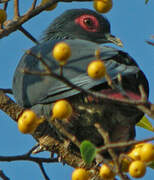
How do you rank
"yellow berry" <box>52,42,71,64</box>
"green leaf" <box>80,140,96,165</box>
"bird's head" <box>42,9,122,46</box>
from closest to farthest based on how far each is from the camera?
"yellow berry" <box>52,42,71,64</box>
"green leaf" <box>80,140,96,165</box>
"bird's head" <box>42,9,122,46</box>

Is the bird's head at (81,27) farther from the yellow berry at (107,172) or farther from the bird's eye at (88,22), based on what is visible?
the yellow berry at (107,172)

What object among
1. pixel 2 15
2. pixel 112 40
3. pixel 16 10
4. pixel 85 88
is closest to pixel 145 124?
pixel 85 88

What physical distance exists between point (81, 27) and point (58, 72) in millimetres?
1489

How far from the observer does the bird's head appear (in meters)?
4.98

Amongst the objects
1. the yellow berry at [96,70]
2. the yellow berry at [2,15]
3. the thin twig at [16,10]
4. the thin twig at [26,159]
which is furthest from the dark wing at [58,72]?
→ the yellow berry at [96,70]

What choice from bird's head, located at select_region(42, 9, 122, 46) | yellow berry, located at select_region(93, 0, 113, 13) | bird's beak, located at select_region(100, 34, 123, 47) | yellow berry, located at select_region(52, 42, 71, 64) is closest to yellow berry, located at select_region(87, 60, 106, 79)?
yellow berry, located at select_region(52, 42, 71, 64)

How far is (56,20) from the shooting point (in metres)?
5.21

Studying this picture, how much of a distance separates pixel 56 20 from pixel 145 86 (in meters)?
1.74

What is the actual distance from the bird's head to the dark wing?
2.36ft

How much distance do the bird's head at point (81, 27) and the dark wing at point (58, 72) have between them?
2.36 ft

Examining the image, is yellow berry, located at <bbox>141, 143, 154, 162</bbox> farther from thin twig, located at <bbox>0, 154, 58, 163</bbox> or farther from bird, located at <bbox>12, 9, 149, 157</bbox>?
thin twig, located at <bbox>0, 154, 58, 163</bbox>

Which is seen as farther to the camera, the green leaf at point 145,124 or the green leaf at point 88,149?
the green leaf at point 145,124

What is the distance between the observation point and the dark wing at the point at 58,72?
140 inches

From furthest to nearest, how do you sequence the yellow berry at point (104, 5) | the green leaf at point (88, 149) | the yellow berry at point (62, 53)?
the yellow berry at point (104, 5), the green leaf at point (88, 149), the yellow berry at point (62, 53)
